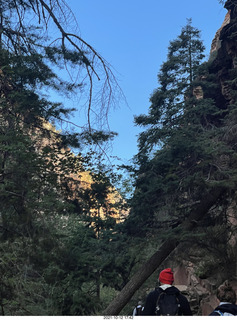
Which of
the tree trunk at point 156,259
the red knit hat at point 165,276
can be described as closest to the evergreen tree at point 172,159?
the tree trunk at point 156,259

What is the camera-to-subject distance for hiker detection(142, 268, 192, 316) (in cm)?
348

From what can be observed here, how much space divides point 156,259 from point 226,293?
286 centimetres

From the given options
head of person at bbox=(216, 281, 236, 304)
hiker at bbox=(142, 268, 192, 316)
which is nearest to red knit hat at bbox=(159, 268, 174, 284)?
hiker at bbox=(142, 268, 192, 316)

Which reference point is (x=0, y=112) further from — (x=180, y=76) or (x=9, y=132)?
(x=180, y=76)

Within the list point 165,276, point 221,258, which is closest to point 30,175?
point 165,276

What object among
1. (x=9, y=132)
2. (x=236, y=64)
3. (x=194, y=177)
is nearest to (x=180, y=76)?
(x=236, y=64)

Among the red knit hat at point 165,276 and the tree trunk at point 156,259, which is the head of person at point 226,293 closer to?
the tree trunk at point 156,259

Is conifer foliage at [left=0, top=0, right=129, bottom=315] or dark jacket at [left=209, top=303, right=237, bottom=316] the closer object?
dark jacket at [left=209, top=303, right=237, bottom=316]

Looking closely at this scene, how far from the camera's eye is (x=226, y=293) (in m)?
10.8

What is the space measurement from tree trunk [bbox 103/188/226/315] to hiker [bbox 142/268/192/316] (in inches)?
258

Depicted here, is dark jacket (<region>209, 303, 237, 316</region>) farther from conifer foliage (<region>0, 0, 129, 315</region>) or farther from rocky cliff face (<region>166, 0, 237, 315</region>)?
rocky cliff face (<region>166, 0, 237, 315</region>)

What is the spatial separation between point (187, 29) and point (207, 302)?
1290 cm

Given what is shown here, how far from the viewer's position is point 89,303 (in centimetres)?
965

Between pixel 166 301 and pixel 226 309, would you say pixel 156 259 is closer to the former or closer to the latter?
pixel 166 301
